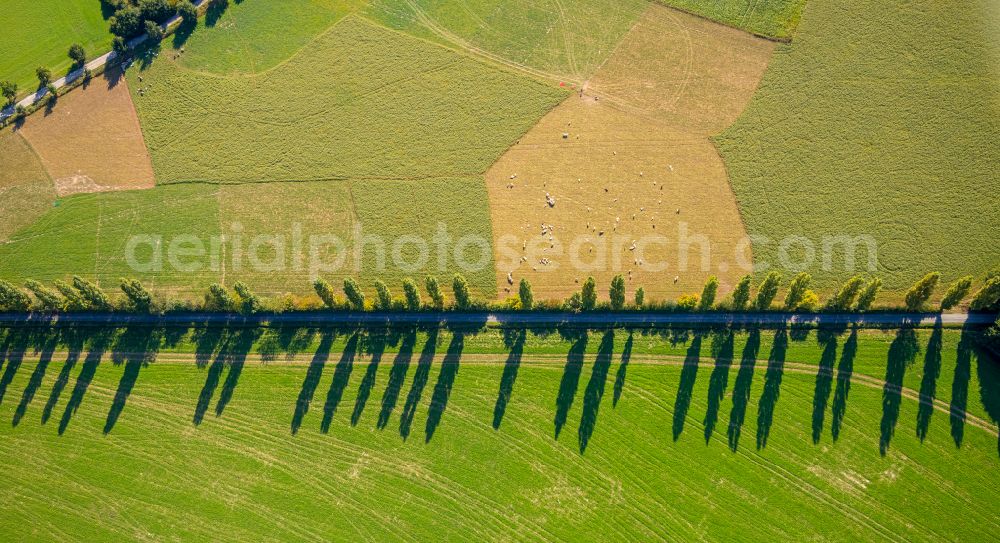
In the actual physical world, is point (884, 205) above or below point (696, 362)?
above

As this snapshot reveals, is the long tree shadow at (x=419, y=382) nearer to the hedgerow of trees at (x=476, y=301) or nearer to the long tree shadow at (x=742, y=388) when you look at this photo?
the hedgerow of trees at (x=476, y=301)

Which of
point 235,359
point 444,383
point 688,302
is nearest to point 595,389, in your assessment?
point 688,302

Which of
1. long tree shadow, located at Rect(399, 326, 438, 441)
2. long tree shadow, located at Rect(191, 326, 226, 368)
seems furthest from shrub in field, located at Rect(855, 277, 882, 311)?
long tree shadow, located at Rect(191, 326, 226, 368)

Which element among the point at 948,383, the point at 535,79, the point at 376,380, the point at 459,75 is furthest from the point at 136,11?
the point at 948,383

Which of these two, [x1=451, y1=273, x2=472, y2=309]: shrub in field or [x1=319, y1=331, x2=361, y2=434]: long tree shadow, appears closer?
[x1=451, y1=273, x2=472, y2=309]: shrub in field

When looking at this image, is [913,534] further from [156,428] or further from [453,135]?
[156,428]

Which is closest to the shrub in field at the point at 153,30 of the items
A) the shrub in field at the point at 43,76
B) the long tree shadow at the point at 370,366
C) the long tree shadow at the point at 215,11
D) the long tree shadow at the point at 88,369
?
the long tree shadow at the point at 215,11

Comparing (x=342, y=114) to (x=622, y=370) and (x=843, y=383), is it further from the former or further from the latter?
(x=843, y=383)

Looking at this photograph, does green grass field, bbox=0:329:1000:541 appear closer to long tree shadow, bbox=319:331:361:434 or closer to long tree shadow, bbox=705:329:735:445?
long tree shadow, bbox=319:331:361:434
